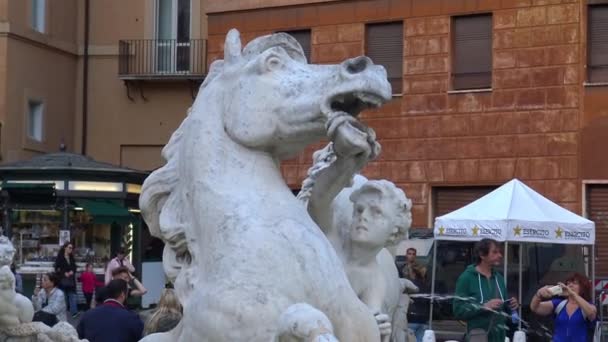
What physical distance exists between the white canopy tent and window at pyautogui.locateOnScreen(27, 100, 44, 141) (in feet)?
65.2

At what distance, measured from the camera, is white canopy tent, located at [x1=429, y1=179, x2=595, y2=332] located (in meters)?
14.4

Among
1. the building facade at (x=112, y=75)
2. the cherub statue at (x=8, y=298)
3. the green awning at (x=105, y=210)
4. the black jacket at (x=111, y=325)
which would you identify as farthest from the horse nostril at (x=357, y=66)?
the building facade at (x=112, y=75)

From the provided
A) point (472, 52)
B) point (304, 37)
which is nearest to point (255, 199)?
point (472, 52)

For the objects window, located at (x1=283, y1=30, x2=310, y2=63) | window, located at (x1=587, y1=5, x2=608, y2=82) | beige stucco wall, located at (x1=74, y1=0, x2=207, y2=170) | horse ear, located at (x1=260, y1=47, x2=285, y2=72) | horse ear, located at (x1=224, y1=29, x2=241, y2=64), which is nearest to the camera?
horse ear, located at (x1=260, y1=47, x2=285, y2=72)

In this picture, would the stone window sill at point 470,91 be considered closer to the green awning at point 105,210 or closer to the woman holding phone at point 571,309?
Result: the green awning at point 105,210

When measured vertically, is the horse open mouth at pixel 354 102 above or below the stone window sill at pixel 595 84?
below

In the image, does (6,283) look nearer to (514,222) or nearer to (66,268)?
(514,222)

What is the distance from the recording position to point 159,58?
33.9 m

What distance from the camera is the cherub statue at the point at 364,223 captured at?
10.4 ft

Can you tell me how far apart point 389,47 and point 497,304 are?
54.0 feet

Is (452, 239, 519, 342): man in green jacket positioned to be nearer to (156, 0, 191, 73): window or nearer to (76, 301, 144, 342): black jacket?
(76, 301, 144, 342): black jacket

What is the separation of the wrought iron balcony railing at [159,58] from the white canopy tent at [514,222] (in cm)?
1893

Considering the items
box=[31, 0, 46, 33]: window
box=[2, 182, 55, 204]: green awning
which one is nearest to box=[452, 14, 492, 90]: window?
box=[2, 182, 55, 204]: green awning

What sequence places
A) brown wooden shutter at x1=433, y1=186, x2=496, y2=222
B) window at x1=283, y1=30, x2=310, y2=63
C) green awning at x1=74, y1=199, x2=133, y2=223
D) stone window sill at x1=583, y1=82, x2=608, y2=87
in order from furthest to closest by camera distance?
window at x1=283, y1=30, x2=310, y2=63, green awning at x1=74, y1=199, x2=133, y2=223, brown wooden shutter at x1=433, y1=186, x2=496, y2=222, stone window sill at x1=583, y1=82, x2=608, y2=87
